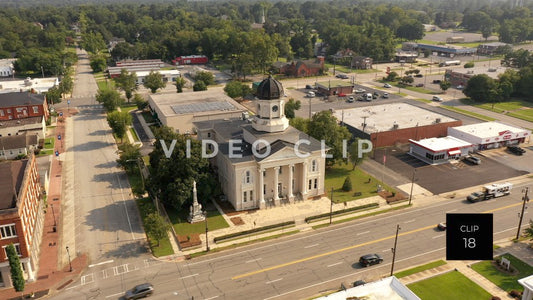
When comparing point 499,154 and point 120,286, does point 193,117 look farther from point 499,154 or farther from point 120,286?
point 499,154

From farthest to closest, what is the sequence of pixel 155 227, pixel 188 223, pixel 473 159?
pixel 473 159 → pixel 188 223 → pixel 155 227

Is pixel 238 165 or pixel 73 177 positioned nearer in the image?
pixel 238 165

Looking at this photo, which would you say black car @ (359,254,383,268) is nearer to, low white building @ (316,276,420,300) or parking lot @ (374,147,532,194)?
low white building @ (316,276,420,300)

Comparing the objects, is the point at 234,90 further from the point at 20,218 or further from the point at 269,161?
the point at 20,218

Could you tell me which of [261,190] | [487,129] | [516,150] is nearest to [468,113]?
[487,129]

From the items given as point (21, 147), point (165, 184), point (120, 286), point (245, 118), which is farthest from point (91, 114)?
point (120, 286)

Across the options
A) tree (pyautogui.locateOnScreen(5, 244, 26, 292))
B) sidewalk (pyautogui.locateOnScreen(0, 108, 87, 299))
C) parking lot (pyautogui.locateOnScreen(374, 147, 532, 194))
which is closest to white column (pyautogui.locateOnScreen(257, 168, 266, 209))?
sidewalk (pyautogui.locateOnScreen(0, 108, 87, 299))
